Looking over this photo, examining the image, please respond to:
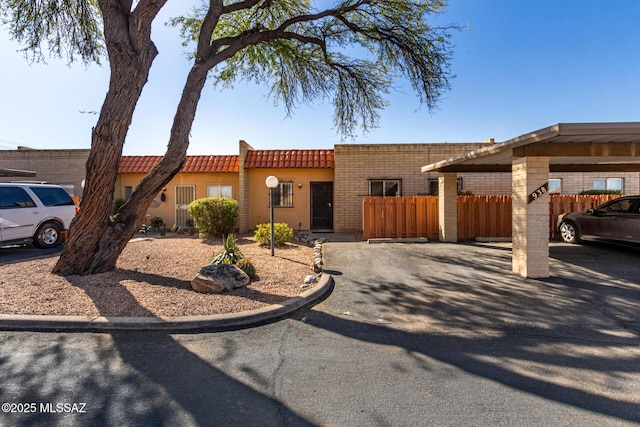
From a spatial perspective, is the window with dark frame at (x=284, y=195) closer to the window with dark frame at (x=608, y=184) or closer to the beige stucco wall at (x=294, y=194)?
the beige stucco wall at (x=294, y=194)

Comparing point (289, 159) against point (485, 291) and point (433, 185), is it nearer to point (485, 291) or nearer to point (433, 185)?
point (433, 185)

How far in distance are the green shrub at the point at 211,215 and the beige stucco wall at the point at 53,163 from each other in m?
7.83

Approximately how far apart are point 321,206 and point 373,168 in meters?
2.79

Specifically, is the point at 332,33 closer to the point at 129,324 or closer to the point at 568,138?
the point at 568,138

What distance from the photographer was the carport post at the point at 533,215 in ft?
21.0

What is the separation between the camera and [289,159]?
48.5 ft

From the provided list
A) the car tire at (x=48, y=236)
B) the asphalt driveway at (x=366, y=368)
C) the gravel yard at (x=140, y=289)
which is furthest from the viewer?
the car tire at (x=48, y=236)

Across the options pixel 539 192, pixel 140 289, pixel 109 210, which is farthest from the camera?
pixel 539 192

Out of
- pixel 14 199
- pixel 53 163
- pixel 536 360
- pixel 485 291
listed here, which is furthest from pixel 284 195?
pixel 536 360

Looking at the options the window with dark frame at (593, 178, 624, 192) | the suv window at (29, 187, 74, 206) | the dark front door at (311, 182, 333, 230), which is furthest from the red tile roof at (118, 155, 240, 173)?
the window with dark frame at (593, 178, 624, 192)

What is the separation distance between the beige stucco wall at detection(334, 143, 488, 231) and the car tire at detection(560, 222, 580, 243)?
4.61 metres

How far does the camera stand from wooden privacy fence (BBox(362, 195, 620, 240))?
11711 mm

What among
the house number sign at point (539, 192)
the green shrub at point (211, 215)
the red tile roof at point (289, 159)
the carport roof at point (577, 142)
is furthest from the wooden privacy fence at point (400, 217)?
the house number sign at point (539, 192)

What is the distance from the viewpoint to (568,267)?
7410 millimetres
